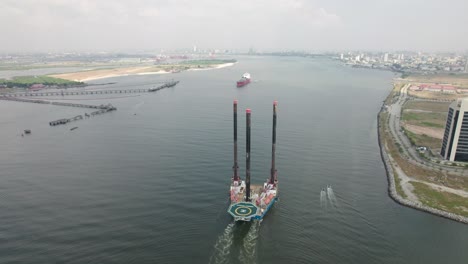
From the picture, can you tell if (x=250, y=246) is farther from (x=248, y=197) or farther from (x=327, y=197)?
(x=327, y=197)

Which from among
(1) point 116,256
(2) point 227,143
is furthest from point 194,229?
(2) point 227,143

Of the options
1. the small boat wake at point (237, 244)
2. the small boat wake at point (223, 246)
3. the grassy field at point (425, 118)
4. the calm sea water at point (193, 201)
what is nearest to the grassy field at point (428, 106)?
the grassy field at point (425, 118)

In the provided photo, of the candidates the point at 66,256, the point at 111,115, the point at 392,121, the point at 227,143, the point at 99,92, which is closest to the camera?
the point at 66,256

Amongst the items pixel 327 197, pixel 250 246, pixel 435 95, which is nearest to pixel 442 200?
pixel 327 197

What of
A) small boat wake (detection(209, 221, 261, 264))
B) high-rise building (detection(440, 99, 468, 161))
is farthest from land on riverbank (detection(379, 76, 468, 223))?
small boat wake (detection(209, 221, 261, 264))

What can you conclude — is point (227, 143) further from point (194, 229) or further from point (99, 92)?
point (99, 92)

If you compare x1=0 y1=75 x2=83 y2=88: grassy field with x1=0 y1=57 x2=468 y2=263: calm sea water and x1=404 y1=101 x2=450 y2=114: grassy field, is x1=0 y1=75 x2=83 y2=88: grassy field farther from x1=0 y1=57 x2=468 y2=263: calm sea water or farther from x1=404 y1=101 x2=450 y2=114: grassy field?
x1=404 y1=101 x2=450 y2=114: grassy field
